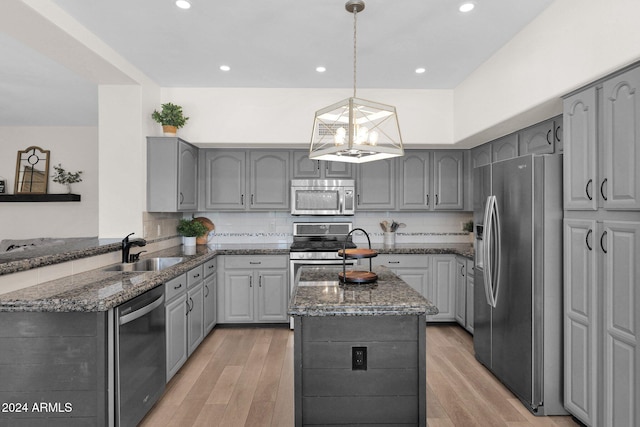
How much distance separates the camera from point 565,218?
2402 millimetres

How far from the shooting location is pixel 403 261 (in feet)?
13.9

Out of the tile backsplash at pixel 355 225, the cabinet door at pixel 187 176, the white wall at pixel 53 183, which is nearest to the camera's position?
the cabinet door at pixel 187 176

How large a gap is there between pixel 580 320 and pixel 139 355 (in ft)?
8.74

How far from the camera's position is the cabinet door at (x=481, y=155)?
4.00m

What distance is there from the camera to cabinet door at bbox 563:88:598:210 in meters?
2.16

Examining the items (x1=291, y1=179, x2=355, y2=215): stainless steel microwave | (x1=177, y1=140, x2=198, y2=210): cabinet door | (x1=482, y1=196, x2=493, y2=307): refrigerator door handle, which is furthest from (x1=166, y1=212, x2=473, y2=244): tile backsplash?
(x1=482, y1=196, x2=493, y2=307): refrigerator door handle

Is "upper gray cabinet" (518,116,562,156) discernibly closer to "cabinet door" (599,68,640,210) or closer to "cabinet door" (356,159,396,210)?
"cabinet door" (599,68,640,210)

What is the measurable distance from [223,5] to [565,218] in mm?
2616

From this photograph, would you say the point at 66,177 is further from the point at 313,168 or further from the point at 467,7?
the point at 467,7

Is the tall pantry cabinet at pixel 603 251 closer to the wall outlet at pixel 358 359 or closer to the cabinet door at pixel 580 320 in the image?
the cabinet door at pixel 580 320

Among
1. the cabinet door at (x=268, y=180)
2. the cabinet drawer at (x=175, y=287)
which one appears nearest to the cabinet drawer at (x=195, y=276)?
the cabinet drawer at (x=175, y=287)

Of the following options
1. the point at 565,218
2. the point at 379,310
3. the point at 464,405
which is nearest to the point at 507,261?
the point at 565,218

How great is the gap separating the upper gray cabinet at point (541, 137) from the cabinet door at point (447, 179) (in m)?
1.18

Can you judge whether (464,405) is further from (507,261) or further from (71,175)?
(71,175)
